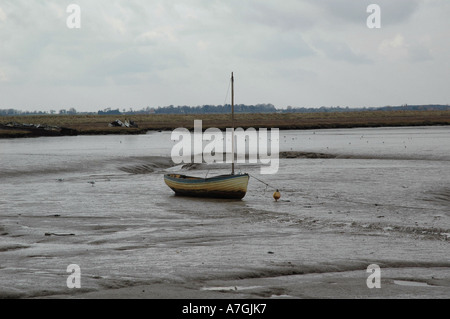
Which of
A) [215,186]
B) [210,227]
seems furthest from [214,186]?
[210,227]

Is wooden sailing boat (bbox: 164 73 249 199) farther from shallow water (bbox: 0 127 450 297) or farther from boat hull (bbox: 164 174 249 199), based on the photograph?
shallow water (bbox: 0 127 450 297)

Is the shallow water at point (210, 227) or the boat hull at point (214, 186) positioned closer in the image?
the shallow water at point (210, 227)

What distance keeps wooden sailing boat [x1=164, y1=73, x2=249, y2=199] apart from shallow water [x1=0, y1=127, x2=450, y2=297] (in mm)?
607

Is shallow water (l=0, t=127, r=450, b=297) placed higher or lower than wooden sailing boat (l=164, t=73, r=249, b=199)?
lower

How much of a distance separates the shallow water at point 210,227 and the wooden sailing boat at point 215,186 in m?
0.61

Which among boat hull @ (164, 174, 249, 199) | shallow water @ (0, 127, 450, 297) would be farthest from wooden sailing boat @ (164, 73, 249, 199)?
shallow water @ (0, 127, 450, 297)

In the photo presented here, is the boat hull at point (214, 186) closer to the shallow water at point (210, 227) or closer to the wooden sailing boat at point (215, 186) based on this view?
the wooden sailing boat at point (215, 186)

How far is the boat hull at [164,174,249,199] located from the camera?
2678cm

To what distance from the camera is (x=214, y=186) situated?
2722 cm

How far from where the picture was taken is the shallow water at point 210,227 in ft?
43.8

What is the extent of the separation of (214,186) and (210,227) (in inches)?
300

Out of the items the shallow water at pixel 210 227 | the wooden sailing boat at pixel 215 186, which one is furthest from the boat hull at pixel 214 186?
the shallow water at pixel 210 227

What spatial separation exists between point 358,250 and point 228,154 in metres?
37.4
